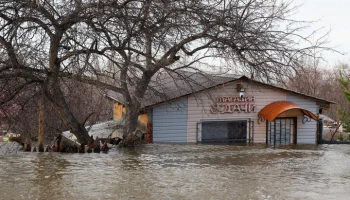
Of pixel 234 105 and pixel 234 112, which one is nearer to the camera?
pixel 234 105

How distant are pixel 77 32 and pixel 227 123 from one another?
13.4 metres

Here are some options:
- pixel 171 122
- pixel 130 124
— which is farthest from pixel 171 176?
pixel 171 122

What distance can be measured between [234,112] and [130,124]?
19.3 feet

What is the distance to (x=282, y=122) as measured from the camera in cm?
2500

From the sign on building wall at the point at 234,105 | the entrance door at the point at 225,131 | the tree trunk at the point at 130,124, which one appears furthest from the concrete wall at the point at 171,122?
the tree trunk at the point at 130,124

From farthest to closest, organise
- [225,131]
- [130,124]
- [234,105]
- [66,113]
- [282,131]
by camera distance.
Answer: [282,131], [225,131], [234,105], [130,124], [66,113]

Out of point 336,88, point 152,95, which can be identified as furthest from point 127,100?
point 336,88

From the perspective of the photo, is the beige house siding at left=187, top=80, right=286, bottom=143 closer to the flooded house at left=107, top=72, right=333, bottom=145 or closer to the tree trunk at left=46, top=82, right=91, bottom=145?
the flooded house at left=107, top=72, right=333, bottom=145

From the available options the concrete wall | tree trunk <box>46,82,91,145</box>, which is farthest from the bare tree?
the concrete wall

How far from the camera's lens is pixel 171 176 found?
11.5 meters

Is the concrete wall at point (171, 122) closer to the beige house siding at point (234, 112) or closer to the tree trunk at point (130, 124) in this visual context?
the beige house siding at point (234, 112)

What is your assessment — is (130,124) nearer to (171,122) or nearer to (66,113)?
(171,122)

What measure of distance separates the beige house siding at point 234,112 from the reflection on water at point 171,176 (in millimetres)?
6919

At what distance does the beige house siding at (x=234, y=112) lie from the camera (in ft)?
77.6
